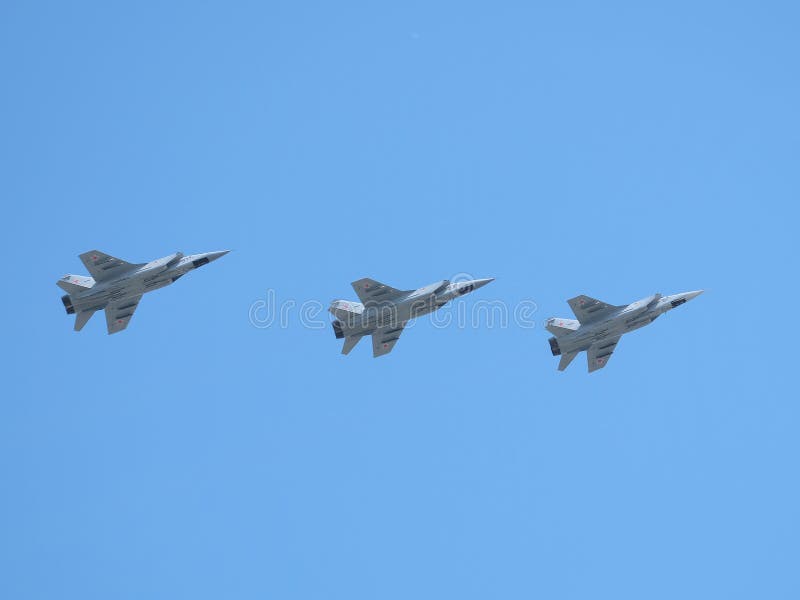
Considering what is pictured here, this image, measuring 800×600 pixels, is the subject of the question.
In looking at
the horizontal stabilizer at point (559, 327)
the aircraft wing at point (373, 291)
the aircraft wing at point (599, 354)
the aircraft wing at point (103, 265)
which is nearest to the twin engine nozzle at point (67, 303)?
the aircraft wing at point (103, 265)

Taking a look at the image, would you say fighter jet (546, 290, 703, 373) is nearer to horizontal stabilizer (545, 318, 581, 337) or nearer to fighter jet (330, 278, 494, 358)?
horizontal stabilizer (545, 318, 581, 337)

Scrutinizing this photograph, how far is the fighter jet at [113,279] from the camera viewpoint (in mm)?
103625

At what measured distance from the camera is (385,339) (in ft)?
347

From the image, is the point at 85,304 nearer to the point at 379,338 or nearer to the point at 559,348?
the point at 379,338

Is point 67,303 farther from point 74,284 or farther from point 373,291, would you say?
point 373,291

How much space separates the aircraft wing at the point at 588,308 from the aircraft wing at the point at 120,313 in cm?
2187

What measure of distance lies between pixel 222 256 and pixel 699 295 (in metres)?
23.8

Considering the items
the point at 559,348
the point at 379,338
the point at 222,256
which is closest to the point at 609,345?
the point at 559,348

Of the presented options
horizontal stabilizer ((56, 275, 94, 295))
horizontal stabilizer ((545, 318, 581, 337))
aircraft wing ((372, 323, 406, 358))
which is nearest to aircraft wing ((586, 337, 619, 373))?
horizontal stabilizer ((545, 318, 581, 337))

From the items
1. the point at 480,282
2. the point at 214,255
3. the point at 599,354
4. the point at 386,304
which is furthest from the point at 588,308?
the point at 214,255

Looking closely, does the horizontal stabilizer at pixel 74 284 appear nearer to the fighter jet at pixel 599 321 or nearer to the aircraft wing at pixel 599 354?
the fighter jet at pixel 599 321

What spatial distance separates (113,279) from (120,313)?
2574mm

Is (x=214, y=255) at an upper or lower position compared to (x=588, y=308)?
upper

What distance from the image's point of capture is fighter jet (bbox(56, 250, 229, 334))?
103625mm
